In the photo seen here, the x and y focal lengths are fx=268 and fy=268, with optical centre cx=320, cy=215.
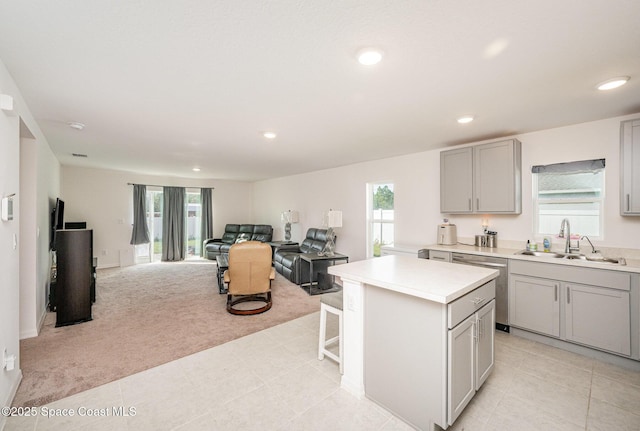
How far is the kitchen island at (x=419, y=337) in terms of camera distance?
A: 1579mm

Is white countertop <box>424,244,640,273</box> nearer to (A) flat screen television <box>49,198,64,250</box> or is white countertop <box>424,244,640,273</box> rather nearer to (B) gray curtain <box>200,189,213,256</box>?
(A) flat screen television <box>49,198,64,250</box>

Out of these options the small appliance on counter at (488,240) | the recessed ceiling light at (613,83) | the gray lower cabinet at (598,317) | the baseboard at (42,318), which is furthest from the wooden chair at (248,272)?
the recessed ceiling light at (613,83)

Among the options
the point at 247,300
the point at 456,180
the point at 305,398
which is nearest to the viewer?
the point at 305,398

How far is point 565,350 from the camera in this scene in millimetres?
2688

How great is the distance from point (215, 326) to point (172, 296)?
1643 millimetres

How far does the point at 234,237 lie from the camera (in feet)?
25.9

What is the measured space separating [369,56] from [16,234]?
3.08 metres

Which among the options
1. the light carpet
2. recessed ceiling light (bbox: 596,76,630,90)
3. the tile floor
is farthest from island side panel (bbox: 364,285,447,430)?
recessed ceiling light (bbox: 596,76,630,90)

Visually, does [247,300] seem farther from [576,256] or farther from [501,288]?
[576,256]

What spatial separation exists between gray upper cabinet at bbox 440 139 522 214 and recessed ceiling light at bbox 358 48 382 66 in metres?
2.46

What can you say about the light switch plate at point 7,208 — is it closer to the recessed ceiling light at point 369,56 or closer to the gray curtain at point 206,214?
the recessed ceiling light at point 369,56

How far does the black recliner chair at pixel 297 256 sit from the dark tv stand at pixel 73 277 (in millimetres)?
2962

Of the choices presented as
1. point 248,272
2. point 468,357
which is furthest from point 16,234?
point 468,357

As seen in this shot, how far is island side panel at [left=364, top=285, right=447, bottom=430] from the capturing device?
62.1 inches
